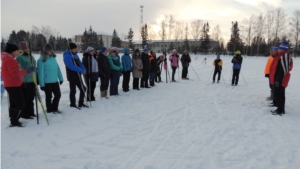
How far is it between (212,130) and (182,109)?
6.29 feet

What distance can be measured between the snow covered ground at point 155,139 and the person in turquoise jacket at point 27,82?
326 mm

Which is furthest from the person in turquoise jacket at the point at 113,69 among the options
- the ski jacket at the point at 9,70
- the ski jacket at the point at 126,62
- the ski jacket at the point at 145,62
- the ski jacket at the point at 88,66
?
the ski jacket at the point at 9,70

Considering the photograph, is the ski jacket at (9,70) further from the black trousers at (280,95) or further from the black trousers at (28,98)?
the black trousers at (280,95)

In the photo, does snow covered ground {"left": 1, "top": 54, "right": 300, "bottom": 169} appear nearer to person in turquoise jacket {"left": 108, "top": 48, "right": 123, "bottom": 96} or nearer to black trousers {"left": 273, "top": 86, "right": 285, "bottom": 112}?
black trousers {"left": 273, "top": 86, "right": 285, "bottom": 112}

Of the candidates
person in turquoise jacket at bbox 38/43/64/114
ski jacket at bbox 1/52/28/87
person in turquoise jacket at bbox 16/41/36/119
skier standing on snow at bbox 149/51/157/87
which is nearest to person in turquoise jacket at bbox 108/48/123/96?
person in turquoise jacket at bbox 38/43/64/114

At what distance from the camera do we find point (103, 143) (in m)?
4.17

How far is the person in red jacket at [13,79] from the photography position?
450 centimetres

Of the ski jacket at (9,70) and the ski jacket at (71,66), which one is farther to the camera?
the ski jacket at (71,66)

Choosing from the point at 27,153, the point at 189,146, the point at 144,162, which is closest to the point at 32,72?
the point at 27,153

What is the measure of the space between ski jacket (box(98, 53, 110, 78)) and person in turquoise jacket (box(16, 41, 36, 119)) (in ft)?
8.27

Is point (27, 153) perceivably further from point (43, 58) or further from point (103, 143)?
point (43, 58)

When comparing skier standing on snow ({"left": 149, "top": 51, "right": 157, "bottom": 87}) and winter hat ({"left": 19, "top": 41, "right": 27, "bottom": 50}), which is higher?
winter hat ({"left": 19, "top": 41, "right": 27, "bottom": 50})

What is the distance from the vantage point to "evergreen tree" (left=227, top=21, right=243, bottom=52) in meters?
65.4

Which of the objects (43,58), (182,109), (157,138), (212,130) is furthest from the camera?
(182,109)
